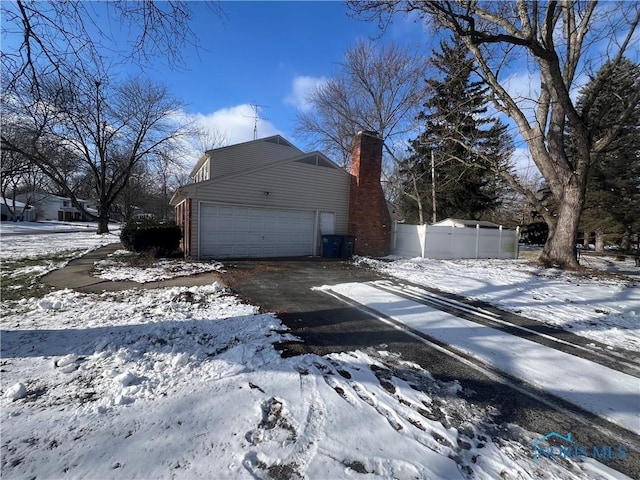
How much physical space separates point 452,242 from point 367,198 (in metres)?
4.64

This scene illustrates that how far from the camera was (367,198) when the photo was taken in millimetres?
14102

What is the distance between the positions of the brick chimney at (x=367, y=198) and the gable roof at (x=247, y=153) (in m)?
6.00

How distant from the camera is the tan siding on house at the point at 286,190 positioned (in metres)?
10.9

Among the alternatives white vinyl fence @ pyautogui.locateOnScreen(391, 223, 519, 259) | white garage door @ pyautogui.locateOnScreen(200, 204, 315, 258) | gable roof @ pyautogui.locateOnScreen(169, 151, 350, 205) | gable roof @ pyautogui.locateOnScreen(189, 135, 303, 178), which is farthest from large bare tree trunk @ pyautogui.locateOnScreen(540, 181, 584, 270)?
gable roof @ pyautogui.locateOnScreen(189, 135, 303, 178)

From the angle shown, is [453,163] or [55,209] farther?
[55,209]

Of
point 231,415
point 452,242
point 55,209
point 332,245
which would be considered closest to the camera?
point 231,415

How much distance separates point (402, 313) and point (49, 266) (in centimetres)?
1061

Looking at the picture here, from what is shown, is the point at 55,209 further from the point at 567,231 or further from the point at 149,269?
the point at 567,231

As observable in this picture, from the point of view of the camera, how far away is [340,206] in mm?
13945

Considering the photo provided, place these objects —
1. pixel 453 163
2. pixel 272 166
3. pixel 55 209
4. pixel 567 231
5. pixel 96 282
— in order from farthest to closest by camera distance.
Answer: pixel 55 209, pixel 453 163, pixel 272 166, pixel 567 231, pixel 96 282

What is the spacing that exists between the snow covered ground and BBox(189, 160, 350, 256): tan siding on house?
7706 millimetres

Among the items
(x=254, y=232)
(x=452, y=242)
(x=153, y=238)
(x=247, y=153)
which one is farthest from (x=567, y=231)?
(x=247, y=153)

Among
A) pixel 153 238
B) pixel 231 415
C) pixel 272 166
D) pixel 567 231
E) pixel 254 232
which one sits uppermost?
pixel 272 166

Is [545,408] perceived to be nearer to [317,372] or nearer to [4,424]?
[317,372]
